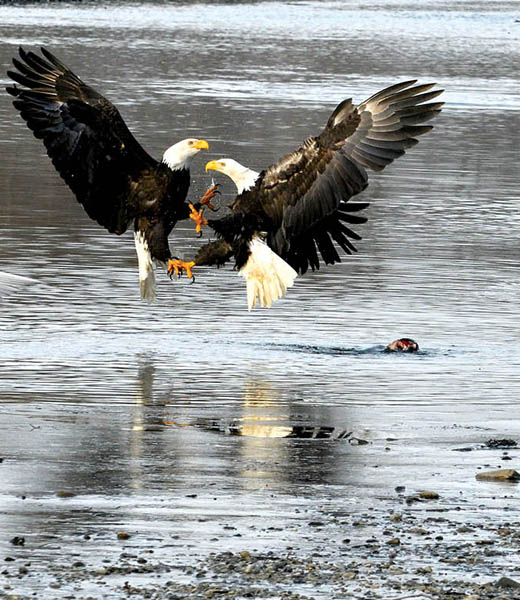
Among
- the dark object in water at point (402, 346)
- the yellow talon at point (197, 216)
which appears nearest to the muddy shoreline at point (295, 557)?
the dark object in water at point (402, 346)

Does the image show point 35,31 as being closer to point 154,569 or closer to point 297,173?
point 297,173

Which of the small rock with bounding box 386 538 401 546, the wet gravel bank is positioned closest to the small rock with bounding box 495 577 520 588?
the wet gravel bank

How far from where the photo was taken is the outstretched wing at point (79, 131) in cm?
988

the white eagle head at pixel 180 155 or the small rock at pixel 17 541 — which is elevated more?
the white eagle head at pixel 180 155

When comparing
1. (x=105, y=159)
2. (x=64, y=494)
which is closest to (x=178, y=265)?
(x=105, y=159)

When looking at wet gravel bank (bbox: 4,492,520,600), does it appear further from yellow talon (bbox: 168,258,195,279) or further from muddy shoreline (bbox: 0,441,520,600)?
yellow talon (bbox: 168,258,195,279)

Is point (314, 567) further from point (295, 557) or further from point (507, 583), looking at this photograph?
point (507, 583)

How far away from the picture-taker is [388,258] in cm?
1334

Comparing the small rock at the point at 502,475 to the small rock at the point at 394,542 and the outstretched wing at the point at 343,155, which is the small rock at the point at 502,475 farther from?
the outstretched wing at the point at 343,155

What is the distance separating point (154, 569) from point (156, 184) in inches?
187

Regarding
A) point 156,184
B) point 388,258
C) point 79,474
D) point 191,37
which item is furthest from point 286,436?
point 191,37

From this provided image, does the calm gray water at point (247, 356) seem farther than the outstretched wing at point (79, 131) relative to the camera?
No

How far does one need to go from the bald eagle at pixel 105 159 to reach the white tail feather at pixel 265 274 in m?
0.41

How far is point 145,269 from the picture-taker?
10.3 meters
